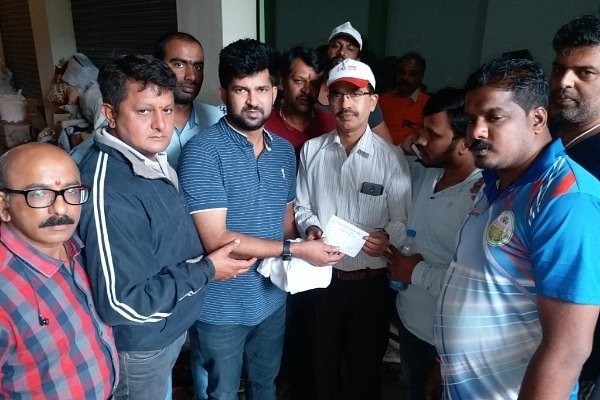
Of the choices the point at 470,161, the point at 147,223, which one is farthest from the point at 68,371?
the point at 470,161

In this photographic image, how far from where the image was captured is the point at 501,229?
124cm

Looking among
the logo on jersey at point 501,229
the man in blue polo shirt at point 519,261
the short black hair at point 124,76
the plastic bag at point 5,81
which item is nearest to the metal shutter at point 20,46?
the plastic bag at point 5,81

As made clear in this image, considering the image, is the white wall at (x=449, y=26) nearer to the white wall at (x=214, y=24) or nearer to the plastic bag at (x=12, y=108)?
the white wall at (x=214, y=24)

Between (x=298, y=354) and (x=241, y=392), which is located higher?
(x=298, y=354)

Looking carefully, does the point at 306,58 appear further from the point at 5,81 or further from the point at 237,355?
the point at 5,81

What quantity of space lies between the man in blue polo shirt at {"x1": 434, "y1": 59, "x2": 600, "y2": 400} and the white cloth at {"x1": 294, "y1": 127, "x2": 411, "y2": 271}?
57cm

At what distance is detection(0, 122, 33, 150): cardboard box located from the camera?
662cm

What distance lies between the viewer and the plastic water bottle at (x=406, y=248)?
196 cm

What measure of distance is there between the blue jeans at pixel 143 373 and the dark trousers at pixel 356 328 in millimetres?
878

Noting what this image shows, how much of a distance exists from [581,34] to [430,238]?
1.02 meters

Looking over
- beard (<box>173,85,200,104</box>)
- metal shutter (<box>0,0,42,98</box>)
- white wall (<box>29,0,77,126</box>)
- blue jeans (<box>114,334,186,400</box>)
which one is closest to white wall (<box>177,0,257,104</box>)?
beard (<box>173,85,200,104</box>)

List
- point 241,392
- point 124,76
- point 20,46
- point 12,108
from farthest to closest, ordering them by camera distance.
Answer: point 20,46 → point 12,108 → point 241,392 → point 124,76

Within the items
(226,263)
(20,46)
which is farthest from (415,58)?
(20,46)

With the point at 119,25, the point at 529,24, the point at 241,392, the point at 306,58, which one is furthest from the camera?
the point at 119,25
